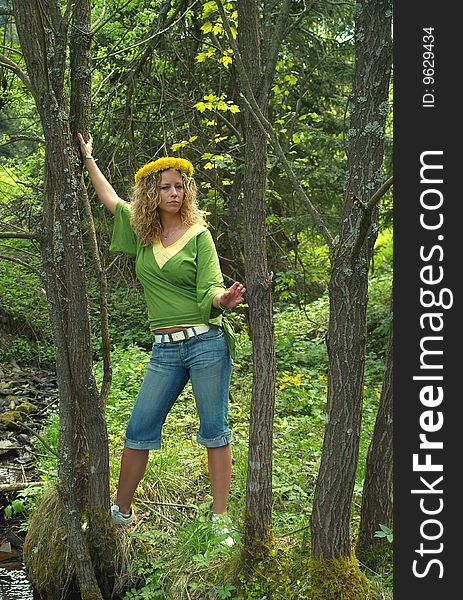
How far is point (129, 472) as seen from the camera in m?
3.77

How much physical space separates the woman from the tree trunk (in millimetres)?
706

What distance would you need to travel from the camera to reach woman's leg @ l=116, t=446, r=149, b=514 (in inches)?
148

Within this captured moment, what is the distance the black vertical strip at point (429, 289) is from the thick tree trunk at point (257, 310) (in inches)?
38.1

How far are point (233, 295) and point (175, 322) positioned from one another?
52 cm

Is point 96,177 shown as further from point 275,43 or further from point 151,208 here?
point 275,43

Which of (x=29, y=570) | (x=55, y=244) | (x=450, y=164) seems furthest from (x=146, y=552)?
(x=450, y=164)

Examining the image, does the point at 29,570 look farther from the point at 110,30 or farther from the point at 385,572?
the point at 110,30

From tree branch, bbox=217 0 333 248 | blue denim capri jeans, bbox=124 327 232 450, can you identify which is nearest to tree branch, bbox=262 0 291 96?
tree branch, bbox=217 0 333 248

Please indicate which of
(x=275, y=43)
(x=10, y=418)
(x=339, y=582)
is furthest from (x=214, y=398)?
(x=10, y=418)

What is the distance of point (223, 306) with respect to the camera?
342 cm

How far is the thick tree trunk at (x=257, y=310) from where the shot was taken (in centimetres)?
329

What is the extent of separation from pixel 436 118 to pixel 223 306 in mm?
1409

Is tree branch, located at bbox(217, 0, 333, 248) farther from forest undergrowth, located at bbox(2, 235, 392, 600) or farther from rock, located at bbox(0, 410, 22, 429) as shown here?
rock, located at bbox(0, 410, 22, 429)

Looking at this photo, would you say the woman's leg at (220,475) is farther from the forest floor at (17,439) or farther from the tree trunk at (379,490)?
the forest floor at (17,439)
